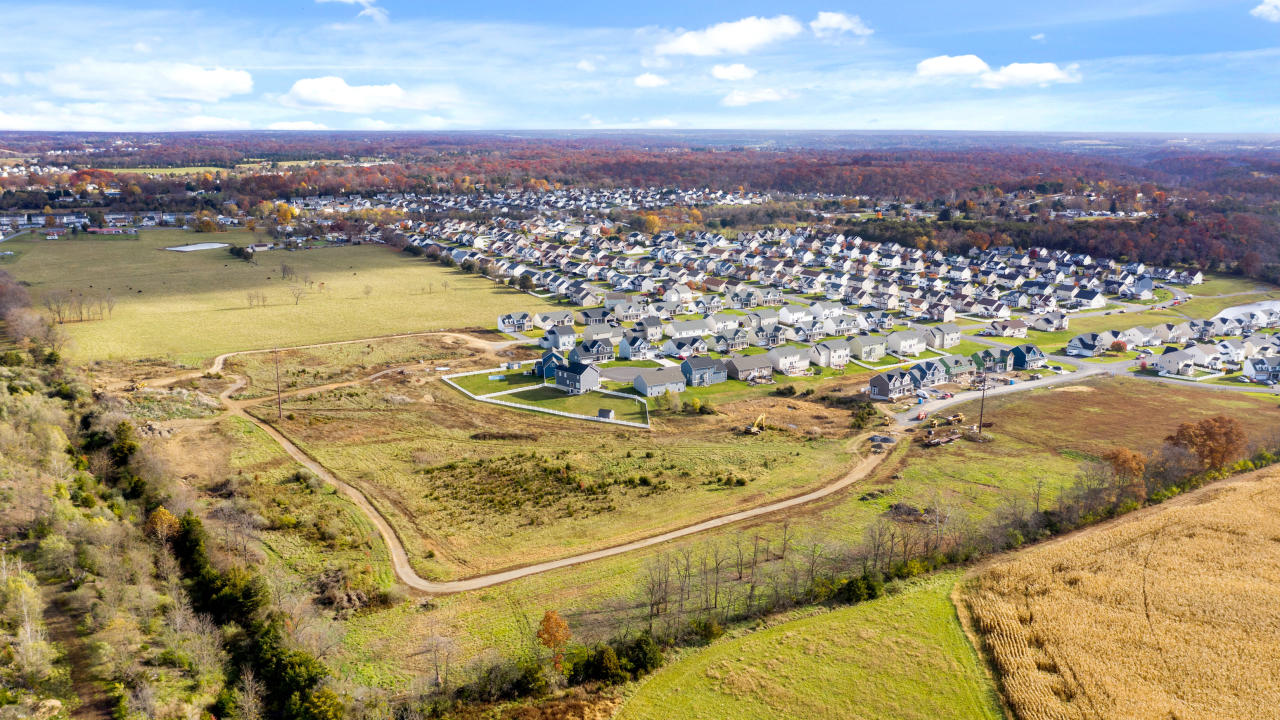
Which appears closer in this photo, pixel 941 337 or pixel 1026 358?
pixel 1026 358

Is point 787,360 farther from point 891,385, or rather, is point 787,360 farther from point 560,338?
point 560,338

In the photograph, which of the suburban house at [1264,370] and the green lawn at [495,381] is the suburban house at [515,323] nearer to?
the green lawn at [495,381]

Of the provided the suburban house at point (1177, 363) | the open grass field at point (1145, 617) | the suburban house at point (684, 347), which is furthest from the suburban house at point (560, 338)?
the suburban house at point (1177, 363)

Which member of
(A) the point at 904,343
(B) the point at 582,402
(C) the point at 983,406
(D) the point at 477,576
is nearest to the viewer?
(D) the point at 477,576

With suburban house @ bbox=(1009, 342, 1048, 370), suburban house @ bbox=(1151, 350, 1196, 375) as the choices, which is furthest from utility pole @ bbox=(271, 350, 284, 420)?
suburban house @ bbox=(1151, 350, 1196, 375)

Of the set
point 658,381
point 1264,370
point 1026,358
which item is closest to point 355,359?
point 658,381

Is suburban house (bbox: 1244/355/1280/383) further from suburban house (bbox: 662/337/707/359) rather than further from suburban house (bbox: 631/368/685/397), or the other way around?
suburban house (bbox: 631/368/685/397)

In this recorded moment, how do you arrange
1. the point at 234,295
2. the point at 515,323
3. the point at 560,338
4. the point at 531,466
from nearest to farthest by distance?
the point at 531,466 < the point at 560,338 < the point at 515,323 < the point at 234,295

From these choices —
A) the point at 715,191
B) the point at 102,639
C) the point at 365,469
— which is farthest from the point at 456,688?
the point at 715,191
